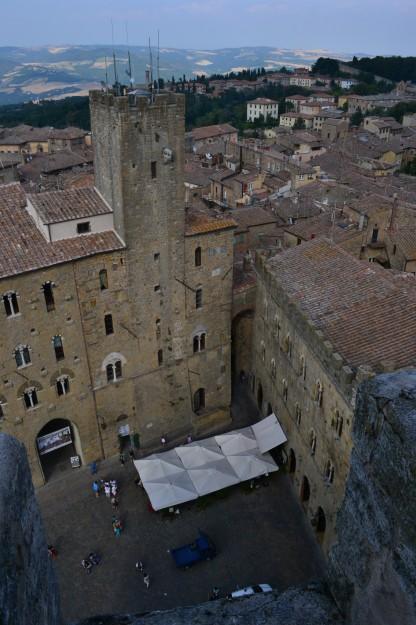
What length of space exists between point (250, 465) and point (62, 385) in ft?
35.4

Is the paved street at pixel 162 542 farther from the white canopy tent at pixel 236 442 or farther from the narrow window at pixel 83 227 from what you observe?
the narrow window at pixel 83 227

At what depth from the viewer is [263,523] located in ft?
84.9

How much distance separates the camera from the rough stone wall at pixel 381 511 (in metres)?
5.25

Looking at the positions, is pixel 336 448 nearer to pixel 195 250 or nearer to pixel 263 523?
pixel 263 523

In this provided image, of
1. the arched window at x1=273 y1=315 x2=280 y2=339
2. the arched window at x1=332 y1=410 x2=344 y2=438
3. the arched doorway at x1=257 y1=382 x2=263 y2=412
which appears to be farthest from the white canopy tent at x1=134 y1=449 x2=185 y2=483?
the arched window at x1=332 y1=410 x2=344 y2=438

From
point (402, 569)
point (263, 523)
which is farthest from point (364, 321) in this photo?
point (402, 569)

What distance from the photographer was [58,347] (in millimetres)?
25109

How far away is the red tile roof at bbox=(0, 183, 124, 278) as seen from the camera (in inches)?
884

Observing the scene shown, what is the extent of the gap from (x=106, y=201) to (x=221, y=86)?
16418 centimetres

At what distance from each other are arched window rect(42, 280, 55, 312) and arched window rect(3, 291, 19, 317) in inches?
53.6

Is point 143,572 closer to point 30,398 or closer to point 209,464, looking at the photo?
point 209,464

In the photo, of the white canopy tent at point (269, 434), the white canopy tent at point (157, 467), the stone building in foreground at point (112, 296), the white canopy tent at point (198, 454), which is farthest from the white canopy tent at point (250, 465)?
the stone building in foreground at point (112, 296)

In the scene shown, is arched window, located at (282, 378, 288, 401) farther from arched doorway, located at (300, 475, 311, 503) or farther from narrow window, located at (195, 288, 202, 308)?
narrow window, located at (195, 288, 202, 308)

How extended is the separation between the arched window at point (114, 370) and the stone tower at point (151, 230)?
85 cm
